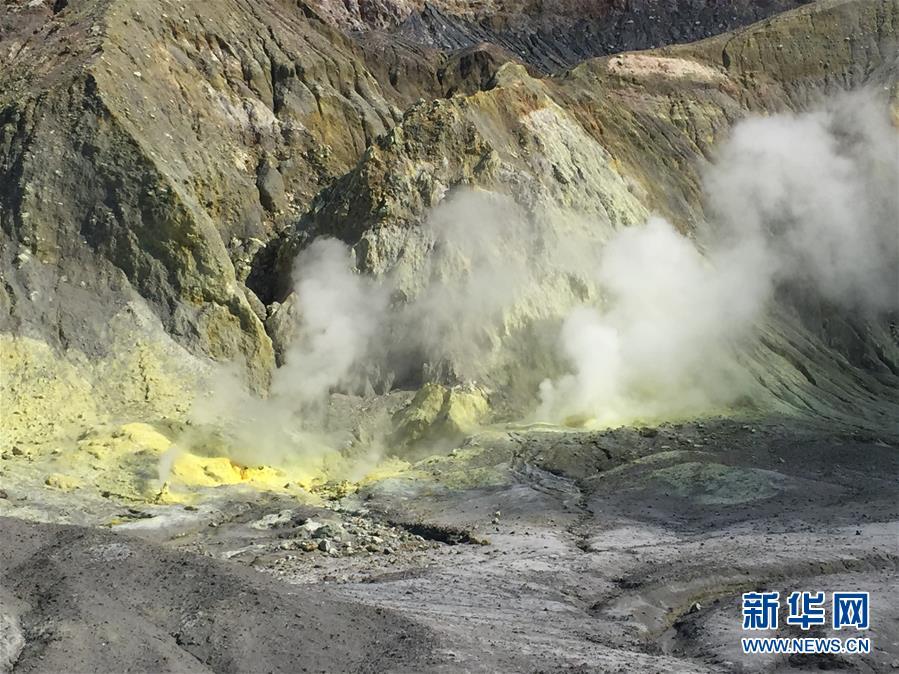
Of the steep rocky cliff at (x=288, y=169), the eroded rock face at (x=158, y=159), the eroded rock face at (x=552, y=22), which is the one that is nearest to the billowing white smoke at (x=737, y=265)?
the steep rocky cliff at (x=288, y=169)

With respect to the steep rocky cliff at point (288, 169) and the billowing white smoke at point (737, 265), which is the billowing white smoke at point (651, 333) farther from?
the steep rocky cliff at point (288, 169)

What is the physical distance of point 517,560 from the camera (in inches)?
704

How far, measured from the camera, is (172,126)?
39.3 m

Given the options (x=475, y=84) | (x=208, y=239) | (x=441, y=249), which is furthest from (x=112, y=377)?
(x=475, y=84)

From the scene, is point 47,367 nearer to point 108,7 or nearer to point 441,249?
point 441,249

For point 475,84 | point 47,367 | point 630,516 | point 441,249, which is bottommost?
point 630,516

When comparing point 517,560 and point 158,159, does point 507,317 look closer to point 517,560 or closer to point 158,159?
point 158,159

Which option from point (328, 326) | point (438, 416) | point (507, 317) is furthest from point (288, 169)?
point (438, 416)

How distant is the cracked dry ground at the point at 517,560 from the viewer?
35.9 feet

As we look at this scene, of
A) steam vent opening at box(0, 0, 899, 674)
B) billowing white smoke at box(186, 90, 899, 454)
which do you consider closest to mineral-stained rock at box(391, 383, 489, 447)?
steam vent opening at box(0, 0, 899, 674)

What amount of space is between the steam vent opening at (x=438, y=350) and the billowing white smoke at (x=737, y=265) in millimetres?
177

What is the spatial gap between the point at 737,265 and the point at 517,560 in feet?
102

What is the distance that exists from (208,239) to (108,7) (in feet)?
49.8

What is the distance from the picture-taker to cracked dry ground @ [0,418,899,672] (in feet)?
35.9
